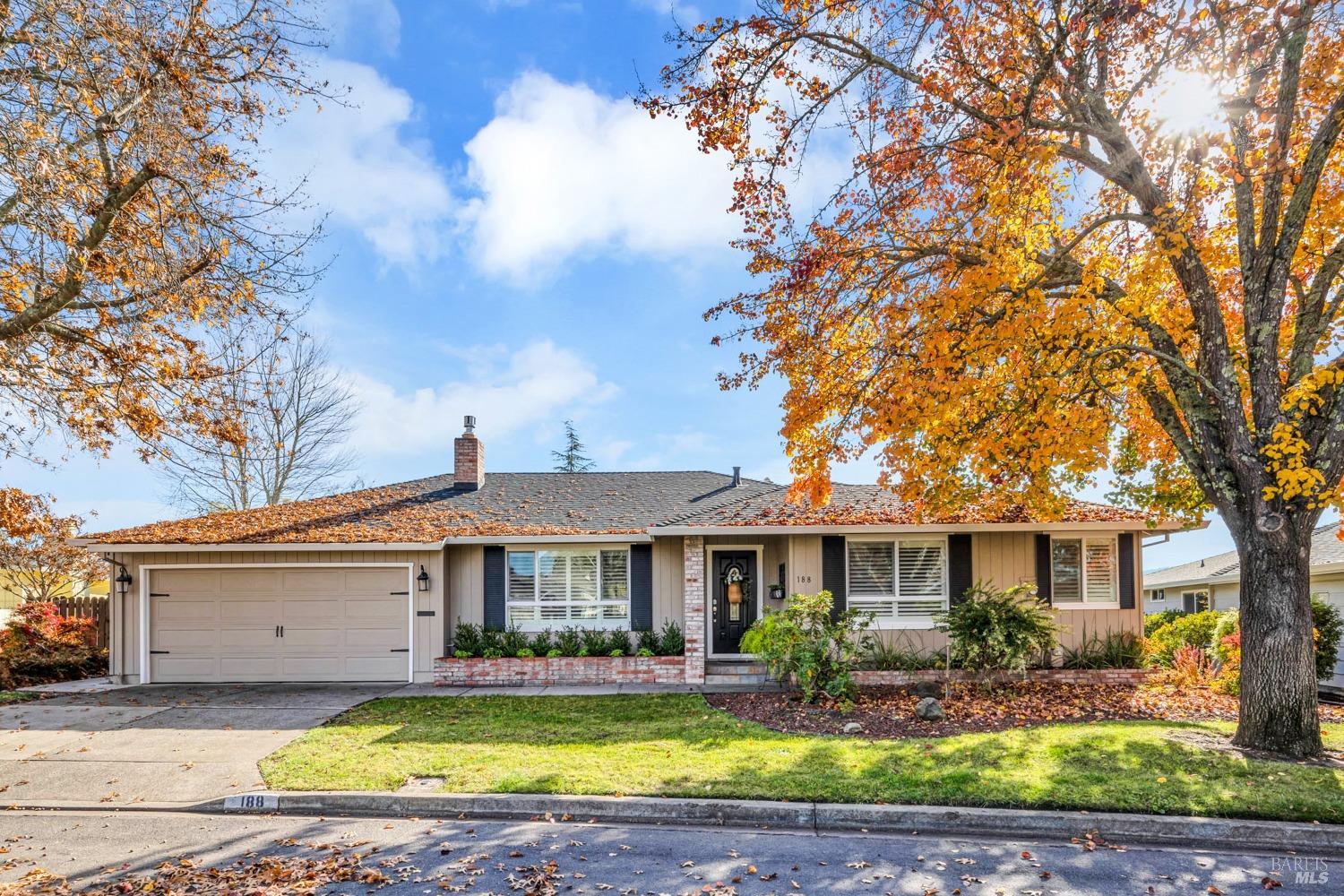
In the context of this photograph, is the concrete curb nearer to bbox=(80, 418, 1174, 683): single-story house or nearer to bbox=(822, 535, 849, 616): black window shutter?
bbox=(80, 418, 1174, 683): single-story house

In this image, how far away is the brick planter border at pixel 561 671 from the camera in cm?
1319

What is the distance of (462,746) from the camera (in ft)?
28.3

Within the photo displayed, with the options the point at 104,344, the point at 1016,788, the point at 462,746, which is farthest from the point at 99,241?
the point at 1016,788

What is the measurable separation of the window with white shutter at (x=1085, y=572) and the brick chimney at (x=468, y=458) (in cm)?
1210

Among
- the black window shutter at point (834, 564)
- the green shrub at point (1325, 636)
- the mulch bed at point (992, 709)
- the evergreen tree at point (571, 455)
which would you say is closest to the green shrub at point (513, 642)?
the mulch bed at point (992, 709)

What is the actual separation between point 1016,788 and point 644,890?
372cm

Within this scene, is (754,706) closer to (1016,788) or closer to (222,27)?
(1016,788)

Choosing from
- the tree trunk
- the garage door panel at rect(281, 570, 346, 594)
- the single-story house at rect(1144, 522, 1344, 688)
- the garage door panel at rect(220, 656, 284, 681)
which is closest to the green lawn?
the tree trunk

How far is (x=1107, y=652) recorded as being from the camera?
12789 mm

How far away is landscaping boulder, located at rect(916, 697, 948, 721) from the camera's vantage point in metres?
9.90

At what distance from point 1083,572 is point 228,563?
1534 centimetres

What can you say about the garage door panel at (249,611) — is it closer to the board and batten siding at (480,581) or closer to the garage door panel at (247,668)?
the garage door panel at (247,668)

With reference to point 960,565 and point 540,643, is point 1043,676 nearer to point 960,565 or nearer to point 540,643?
point 960,565

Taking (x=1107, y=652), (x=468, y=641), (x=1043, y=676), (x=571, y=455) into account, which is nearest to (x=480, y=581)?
(x=468, y=641)
